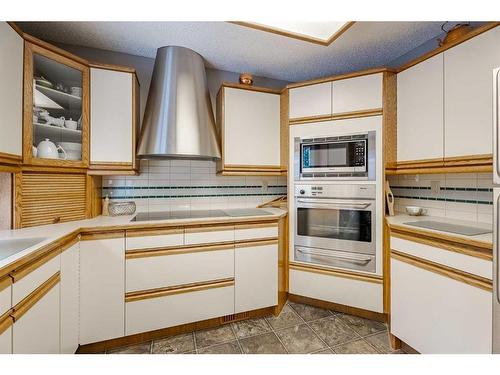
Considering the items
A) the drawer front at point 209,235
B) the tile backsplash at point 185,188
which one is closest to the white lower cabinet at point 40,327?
the drawer front at point 209,235

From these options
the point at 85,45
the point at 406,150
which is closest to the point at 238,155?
the point at 406,150

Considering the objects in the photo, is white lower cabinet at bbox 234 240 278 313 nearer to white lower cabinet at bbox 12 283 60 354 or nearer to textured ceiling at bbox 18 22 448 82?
white lower cabinet at bbox 12 283 60 354

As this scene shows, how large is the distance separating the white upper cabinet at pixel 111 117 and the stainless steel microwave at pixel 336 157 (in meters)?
1.39

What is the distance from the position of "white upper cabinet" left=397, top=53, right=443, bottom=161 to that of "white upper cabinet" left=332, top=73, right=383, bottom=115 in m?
0.17

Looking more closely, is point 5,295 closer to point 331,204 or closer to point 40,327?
point 40,327

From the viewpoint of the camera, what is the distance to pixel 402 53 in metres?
2.15

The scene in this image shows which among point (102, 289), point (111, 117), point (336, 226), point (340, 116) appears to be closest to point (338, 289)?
point (336, 226)

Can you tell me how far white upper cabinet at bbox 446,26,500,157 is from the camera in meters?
1.33

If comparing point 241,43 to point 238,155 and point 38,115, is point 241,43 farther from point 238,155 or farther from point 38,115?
point 38,115

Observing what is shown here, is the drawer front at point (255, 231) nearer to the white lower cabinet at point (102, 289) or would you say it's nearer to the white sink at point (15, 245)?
the white lower cabinet at point (102, 289)

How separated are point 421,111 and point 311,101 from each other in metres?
0.80

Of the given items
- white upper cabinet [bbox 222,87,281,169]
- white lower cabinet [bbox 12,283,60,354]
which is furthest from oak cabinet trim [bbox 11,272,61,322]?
white upper cabinet [bbox 222,87,281,169]

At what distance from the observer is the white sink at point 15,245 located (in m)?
1.06

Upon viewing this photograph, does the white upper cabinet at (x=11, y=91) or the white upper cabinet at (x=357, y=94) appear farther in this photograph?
the white upper cabinet at (x=357, y=94)
